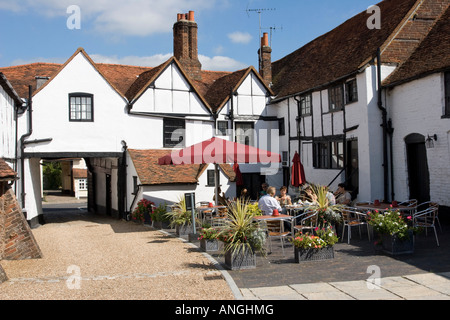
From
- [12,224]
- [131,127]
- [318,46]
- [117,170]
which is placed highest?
[318,46]

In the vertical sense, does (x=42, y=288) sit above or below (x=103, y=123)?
below

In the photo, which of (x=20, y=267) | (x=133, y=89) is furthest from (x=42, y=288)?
(x=133, y=89)

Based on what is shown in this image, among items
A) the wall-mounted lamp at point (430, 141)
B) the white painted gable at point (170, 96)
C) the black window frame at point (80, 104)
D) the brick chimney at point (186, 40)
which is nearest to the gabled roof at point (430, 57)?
the wall-mounted lamp at point (430, 141)

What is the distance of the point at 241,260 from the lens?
872cm

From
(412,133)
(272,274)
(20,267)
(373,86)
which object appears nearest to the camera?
(272,274)

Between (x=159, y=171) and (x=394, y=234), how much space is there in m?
11.7

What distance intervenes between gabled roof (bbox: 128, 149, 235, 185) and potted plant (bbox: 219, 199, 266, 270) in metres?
9.81

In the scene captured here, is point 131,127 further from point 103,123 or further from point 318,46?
point 318,46

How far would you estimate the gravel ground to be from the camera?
→ 7238 millimetres

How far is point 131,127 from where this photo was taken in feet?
65.5

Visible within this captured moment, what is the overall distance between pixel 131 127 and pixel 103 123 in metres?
1.27

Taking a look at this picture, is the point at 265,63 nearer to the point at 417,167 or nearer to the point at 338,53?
the point at 338,53

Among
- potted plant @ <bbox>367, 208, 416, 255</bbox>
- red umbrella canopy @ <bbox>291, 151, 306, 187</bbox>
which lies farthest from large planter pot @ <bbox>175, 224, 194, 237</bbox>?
potted plant @ <bbox>367, 208, 416, 255</bbox>

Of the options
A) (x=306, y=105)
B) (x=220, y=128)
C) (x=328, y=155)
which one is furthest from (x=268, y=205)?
(x=220, y=128)
